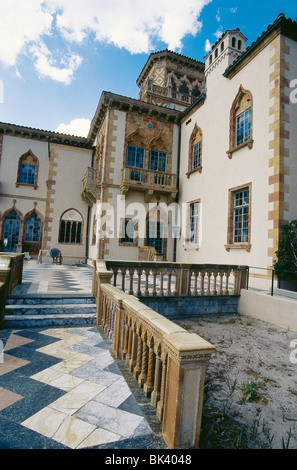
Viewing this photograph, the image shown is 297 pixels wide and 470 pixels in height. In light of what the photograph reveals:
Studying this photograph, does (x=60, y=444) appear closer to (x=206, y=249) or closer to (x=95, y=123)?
(x=206, y=249)

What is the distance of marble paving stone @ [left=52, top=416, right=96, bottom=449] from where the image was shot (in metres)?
2.02

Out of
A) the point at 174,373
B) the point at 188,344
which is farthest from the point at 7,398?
the point at 188,344

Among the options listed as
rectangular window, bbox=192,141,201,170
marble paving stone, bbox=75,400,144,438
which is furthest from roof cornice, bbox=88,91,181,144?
marble paving stone, bbox=75,400,144,438

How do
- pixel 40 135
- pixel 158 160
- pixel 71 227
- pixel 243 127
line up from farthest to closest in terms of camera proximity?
pixel 40 135
pixel 71 227
pixel 158 160
pixel 243 127

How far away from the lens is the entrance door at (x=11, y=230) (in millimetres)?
17859

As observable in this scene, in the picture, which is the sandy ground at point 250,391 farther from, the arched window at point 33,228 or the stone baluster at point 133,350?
the arched window at point 33,228

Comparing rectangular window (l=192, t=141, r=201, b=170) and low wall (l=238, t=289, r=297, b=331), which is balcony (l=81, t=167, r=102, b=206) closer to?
rectangular window (l=192, t=141, r=201, b=170)

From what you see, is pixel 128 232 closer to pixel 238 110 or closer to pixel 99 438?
pixel 238 110

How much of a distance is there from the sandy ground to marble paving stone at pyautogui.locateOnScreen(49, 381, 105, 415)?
123 cm

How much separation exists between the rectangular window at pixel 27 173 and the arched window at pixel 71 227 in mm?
4069

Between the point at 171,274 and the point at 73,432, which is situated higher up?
the point at 171,274

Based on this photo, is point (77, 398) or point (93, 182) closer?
point (77, 398)

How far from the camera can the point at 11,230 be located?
1798cm

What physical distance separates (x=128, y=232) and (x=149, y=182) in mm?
3065
